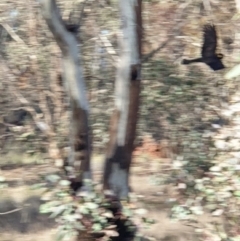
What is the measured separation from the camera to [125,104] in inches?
204

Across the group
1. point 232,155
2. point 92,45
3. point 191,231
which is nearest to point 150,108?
point 92,45

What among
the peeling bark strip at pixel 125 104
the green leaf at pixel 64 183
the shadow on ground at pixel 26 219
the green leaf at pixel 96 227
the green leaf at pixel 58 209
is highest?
the peeling bark strip at pixel 125 104

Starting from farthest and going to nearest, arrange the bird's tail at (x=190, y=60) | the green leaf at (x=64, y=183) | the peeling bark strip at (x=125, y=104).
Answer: the bird's tail at (x=190, y=60) < the peeling bark strip at (x=125, y=104) < the green leaf at (x=64, y=183)

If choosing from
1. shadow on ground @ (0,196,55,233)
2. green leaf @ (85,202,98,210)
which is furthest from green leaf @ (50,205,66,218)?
shadow on ground @ (0,196,55,233)

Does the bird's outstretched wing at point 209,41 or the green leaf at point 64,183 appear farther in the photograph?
the bird's outstretched wing at point 209,41

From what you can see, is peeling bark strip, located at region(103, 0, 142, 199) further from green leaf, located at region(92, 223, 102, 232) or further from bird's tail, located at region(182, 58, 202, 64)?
bird's tail, located at region(182, 58, 202, 64)

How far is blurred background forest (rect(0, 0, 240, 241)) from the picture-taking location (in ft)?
22.2

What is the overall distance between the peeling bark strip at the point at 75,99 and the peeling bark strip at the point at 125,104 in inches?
10.4

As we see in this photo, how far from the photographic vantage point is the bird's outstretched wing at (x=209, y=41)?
283 inches

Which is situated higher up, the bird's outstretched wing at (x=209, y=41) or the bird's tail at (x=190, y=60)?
the bird's outstretched wing at (x=209, y=41)

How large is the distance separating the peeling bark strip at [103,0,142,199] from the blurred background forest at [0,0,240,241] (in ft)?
3.37

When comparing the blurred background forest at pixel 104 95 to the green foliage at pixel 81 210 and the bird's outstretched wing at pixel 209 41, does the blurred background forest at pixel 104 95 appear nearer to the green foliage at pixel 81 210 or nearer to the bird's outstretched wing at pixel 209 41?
A: the bird's outstretched wing at pixel 209 41

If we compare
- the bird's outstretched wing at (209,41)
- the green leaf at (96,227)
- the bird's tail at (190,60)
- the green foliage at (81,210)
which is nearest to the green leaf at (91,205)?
the green foliage at (81,210)

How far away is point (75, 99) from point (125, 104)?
52 centimetres
